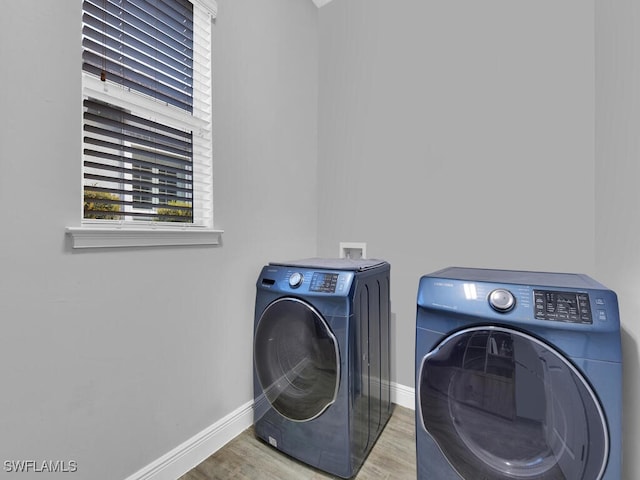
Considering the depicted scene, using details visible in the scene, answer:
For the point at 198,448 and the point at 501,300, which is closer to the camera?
the point at 501,300

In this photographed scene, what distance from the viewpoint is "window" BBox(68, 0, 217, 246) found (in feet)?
3.59

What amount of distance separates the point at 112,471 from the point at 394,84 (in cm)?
230

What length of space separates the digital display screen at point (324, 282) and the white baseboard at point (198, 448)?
2.76 ft

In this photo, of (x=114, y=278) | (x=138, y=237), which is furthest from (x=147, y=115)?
(x=114, y=278)

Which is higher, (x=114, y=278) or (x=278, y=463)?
(x=114, y=278)

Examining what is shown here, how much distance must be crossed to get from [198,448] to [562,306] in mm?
1558

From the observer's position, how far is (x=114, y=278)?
1103 millimetres

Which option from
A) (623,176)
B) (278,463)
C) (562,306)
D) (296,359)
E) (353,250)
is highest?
(623,176)

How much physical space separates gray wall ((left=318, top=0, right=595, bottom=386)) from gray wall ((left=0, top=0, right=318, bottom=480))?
45 centimetres

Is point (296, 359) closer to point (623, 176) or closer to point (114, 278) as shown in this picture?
point (114, 278)

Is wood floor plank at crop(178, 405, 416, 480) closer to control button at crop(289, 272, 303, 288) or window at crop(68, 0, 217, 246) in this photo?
control button at crop(289, 272, 303, 288)

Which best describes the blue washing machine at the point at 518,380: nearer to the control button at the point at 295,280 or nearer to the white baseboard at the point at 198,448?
the control button at the point at 295,280

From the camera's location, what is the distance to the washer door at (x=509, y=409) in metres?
0.86

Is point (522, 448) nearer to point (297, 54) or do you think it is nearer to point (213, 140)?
point (213, 140)
